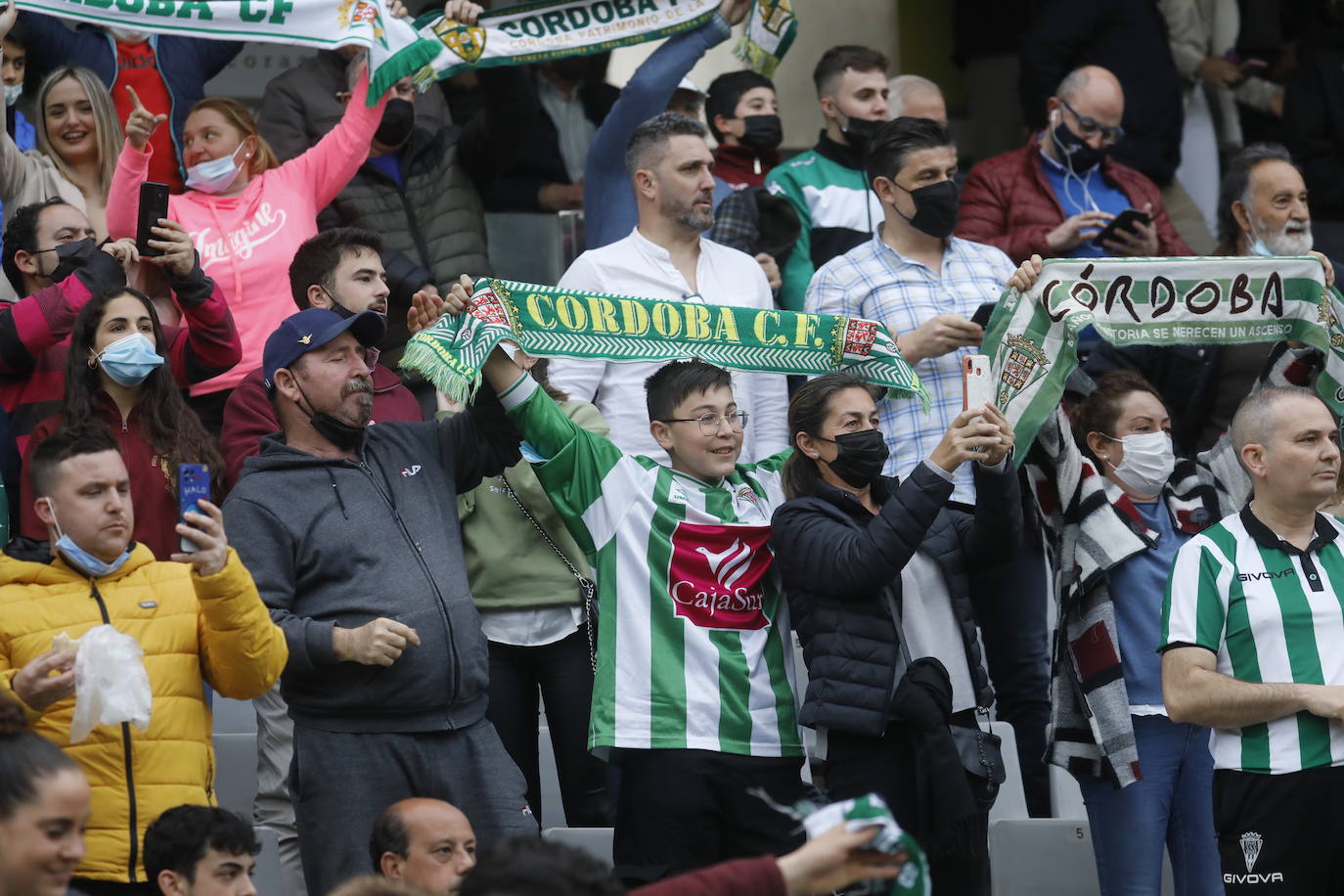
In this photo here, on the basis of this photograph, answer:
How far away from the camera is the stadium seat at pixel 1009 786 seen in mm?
6668

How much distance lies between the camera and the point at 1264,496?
18.1ft

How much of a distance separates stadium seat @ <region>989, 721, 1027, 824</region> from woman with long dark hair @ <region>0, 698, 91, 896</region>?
3729mm

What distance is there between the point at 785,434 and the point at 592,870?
12.9 feet

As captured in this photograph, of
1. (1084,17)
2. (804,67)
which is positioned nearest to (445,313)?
(1084,17)

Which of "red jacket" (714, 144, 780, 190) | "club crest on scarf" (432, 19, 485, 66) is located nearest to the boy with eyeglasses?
"club crest on scarf" (432, 19, 485, 66)

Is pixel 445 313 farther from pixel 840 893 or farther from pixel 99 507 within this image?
pixel 840 893

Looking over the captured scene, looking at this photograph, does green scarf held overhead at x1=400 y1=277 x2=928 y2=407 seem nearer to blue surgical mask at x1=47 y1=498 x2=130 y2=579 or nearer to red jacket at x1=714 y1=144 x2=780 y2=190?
blue surgical mask at x1=47 y1=498 x2=130 y2=579

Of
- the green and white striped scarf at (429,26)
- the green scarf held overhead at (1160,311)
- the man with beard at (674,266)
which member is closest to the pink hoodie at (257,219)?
the green and white striped scarf at (429,26)

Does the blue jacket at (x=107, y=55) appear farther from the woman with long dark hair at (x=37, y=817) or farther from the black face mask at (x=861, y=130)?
the woman with long dark hair at (x=37, y=817)

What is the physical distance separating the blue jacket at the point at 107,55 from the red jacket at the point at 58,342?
1.80 metres

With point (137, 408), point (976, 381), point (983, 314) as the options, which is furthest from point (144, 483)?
point (983, 314)

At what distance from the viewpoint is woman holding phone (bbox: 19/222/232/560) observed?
5914 millimetres

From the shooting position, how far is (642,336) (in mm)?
6035

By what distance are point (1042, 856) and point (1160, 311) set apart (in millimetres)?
1899
